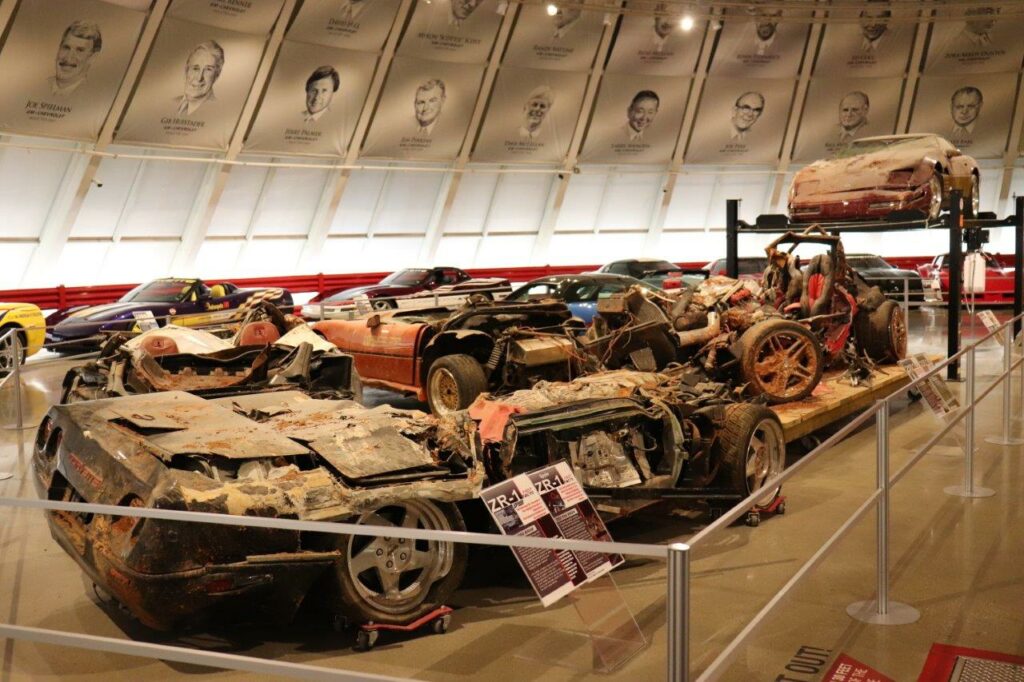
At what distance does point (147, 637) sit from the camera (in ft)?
16.5

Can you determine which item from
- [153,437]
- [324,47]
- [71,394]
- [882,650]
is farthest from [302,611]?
[324,47]

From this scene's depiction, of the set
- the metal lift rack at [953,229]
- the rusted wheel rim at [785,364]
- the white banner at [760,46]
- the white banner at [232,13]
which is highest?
the white banner at [760,46]

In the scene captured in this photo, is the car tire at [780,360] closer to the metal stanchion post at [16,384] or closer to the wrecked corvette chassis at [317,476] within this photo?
the wrecked corvette chassis at [317,476]

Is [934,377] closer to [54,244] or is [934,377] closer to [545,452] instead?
[545,452]

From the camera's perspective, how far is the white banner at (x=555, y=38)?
2375cm

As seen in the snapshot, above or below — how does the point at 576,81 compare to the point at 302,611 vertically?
above

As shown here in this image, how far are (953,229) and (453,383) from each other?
6.48 metres

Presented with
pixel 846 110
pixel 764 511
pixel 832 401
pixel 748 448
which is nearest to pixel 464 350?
pixel 832 401

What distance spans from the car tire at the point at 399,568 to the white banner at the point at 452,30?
18.8m

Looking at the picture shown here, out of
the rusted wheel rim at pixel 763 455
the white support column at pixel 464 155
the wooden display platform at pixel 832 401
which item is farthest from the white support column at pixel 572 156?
the rusted wheel rim at pixel 763 455

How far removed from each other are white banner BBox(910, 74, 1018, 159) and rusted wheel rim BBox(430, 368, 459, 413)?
22.6 meters

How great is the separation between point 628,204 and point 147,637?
2507 cm

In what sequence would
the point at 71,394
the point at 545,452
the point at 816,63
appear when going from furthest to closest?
the point at 816,63 → the point at 71,394 → the point at 545,452

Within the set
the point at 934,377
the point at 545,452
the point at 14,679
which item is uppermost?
the point at 934,377
